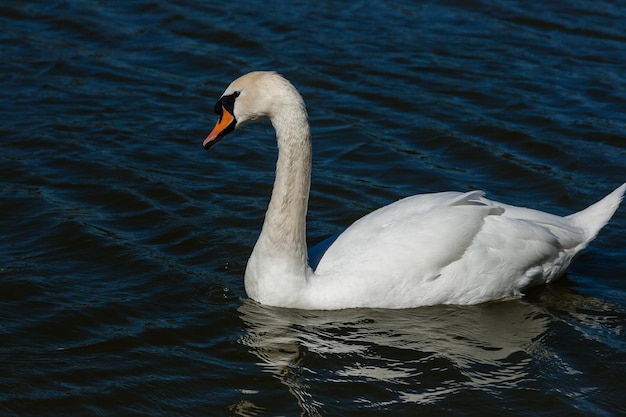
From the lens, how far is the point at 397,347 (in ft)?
25.8

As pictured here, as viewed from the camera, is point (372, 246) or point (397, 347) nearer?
point (397, 347)

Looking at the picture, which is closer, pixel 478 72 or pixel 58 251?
pixel 58 251

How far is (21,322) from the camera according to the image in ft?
26.2

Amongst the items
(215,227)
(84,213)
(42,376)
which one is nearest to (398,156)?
(215,227)

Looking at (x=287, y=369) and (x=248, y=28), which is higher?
(x=248, y=28)

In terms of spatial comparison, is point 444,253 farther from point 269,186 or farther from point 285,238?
point 269,186

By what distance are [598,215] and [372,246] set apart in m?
1.97

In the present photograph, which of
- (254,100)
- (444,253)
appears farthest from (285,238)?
(444,253)

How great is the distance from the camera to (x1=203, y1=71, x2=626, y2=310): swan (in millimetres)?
8156

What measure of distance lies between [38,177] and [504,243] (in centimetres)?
435

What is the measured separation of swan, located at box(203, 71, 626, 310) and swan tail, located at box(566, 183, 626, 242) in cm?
42

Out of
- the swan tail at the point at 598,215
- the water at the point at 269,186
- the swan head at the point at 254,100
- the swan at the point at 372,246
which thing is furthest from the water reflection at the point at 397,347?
the swan head at the point at 254,100

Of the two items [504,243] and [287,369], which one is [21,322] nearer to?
[287,369]

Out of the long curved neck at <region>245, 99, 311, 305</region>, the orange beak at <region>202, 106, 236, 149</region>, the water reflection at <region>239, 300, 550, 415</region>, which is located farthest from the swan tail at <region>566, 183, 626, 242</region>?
the orange beak at <region>202, 106, 236, 149</region>
